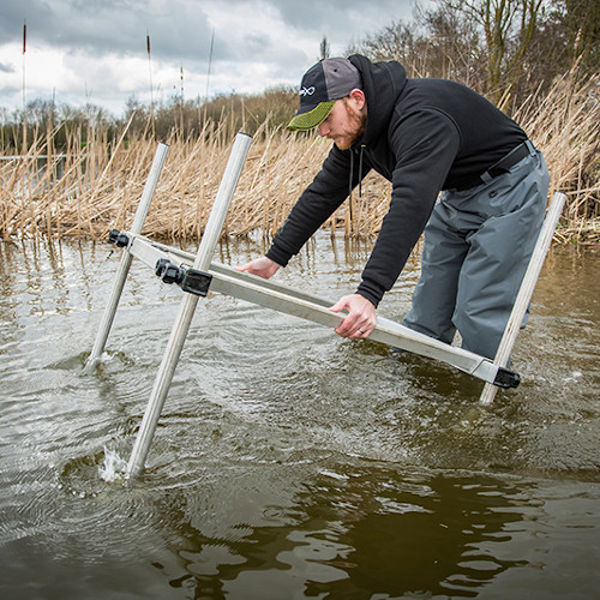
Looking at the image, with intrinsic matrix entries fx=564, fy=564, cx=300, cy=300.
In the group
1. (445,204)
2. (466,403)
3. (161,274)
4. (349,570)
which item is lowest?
(349,570)

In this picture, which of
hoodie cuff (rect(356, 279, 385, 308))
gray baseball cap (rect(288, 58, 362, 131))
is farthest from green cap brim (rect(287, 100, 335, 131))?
hoodie cuff (rect(356, 279, 385, 308))

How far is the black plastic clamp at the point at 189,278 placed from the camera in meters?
2.02

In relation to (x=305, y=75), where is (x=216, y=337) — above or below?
below

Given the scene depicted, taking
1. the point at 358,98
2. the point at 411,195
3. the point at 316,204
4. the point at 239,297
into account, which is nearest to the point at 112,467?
the point at 239,297

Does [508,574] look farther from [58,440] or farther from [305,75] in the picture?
[305,75]

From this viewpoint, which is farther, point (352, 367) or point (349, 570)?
point (352, 367)

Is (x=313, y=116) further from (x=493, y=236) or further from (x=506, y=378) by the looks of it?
(x=506, y=378)

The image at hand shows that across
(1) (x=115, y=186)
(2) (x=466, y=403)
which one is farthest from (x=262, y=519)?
(1) (x=115, y=186)

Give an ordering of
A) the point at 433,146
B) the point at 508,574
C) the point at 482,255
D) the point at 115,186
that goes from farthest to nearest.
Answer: the point at 115,186 → the point at 482,255 → the point at 433,146 → the point at 508,574

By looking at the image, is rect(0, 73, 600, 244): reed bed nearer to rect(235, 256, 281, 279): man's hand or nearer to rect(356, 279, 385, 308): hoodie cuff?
rect(235, 256, 281, 279): man's hand

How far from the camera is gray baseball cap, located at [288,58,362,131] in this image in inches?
97.3

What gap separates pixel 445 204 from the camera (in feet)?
10.5

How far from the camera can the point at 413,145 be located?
245 cm

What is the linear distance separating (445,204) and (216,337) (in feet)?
6.02
